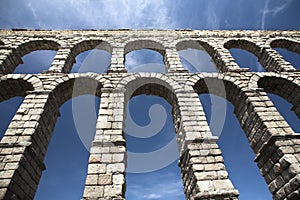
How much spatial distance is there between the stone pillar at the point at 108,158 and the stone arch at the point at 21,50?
20.3ft

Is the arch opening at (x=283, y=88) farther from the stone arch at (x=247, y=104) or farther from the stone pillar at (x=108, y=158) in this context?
the stone pillar at (x=108, y=158)

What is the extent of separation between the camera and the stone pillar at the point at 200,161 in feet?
17.4

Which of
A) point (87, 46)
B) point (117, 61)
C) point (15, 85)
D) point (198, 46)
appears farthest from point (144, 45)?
point (15, 85)

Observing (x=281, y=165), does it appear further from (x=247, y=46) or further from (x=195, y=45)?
(x=247, y=46)

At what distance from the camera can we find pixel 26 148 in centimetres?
612

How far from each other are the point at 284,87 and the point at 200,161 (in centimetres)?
682

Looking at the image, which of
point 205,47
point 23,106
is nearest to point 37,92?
point 23,106

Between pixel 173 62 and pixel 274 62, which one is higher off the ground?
pixel 274 62

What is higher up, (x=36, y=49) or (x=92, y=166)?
(x=36, y=49)

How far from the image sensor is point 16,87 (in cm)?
927

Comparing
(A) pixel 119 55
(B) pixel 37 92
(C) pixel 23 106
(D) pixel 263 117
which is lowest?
(D) pixel 263 117

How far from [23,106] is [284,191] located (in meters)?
8.87

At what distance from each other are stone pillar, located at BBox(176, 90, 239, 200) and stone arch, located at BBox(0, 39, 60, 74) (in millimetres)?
8648

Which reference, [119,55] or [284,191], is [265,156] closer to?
[284,191]
